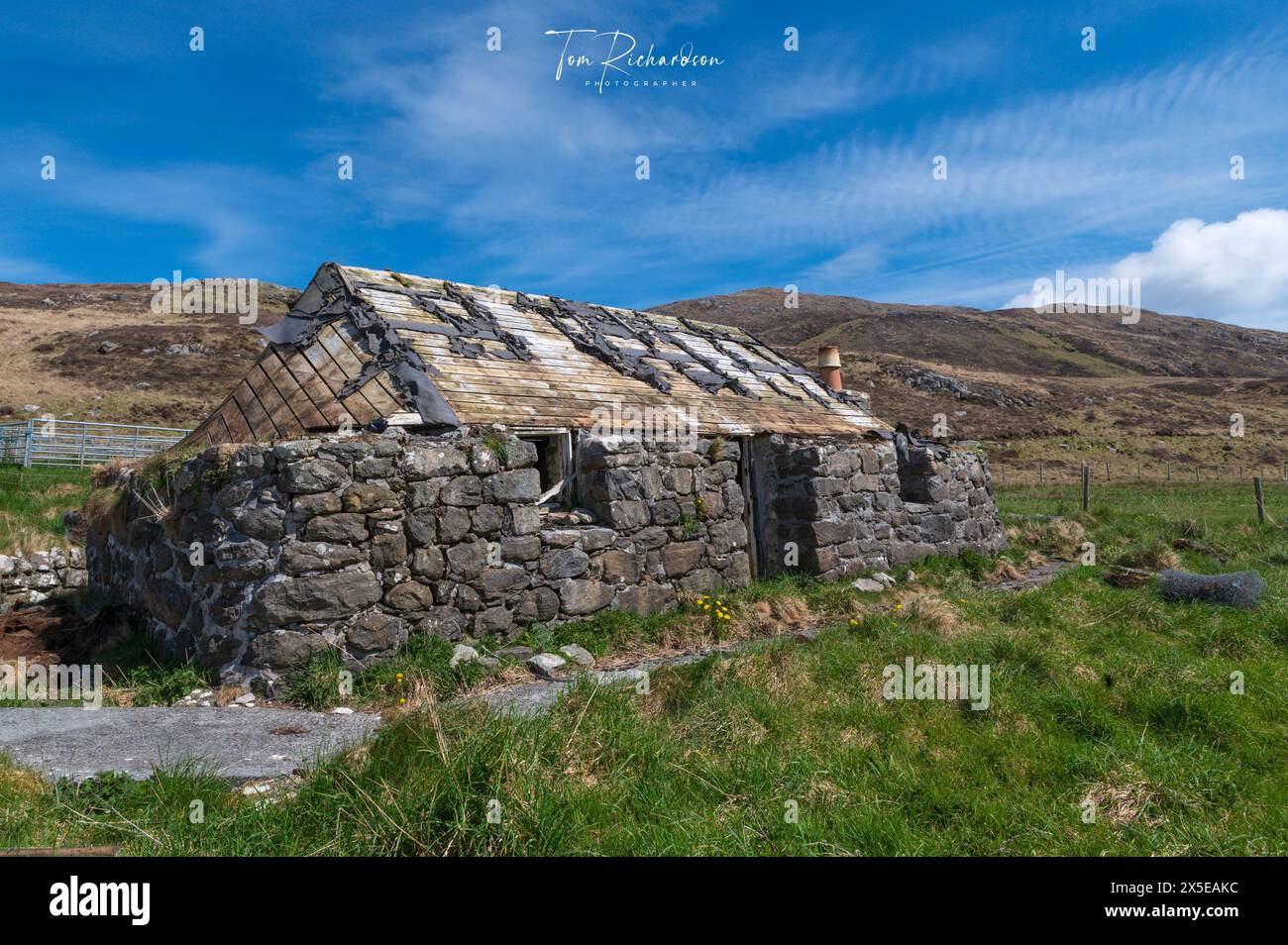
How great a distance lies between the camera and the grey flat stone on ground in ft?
14.6

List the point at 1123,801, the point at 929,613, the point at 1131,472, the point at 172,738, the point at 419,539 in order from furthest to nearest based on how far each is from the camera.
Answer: the point at 1131,472
the point at 929,613
the point at 419,539
the point at 172,738
the point at 1123,801

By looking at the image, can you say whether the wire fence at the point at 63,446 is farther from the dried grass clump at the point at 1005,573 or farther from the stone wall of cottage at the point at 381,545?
the dried grass clump at the point at 1005,573

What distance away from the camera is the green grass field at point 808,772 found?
11.5 ft

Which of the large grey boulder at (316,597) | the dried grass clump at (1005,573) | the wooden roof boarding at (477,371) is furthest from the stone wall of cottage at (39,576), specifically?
the dried grass clump at (1005,573)

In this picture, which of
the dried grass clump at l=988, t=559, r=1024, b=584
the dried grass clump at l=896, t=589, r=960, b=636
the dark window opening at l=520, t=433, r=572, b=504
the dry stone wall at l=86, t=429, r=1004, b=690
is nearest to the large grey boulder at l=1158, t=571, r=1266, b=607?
the dried grass clump at l=988, t=559, r=1024, b=584

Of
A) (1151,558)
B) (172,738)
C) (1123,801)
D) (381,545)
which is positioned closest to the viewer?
(1123,801)

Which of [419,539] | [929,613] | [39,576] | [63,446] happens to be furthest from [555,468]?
[63,446]

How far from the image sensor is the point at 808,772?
443cm

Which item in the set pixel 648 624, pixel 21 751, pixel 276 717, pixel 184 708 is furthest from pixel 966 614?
pixel 21 751

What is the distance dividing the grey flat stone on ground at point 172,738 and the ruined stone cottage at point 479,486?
745mm

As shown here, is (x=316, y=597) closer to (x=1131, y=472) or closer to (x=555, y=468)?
(x=555, y=468)

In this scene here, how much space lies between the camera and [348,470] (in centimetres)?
661

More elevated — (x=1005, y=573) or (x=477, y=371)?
(x=477, y=371)

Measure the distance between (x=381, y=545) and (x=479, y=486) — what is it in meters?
1.09
